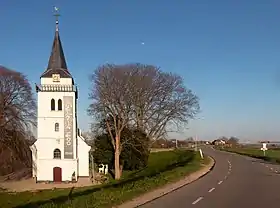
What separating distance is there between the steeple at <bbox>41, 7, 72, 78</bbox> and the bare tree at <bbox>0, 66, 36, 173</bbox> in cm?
904

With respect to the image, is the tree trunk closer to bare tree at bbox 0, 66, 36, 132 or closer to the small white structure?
the small white structure

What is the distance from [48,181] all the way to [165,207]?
1911 inches

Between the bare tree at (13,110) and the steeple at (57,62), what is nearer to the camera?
the bare tree at (13,110)

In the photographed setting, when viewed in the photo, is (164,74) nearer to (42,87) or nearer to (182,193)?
(42,87)

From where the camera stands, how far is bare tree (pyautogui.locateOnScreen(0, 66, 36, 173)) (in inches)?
2010

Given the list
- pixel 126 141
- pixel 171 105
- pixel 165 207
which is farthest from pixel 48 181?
pixel 165 207

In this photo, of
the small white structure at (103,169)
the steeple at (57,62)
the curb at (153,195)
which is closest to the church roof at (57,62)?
the steeple at (57,62)

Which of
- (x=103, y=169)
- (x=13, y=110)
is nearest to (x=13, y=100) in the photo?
(x=13, y=110)

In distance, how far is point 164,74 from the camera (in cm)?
6091

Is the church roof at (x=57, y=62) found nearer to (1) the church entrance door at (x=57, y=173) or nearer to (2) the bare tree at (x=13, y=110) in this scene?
(2) the bare tree at (x=13, y=110)

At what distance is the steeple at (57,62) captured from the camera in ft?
209

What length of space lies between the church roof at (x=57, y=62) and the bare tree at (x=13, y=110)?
29.6ft

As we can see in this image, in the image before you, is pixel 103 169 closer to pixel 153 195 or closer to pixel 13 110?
pixel 13 110

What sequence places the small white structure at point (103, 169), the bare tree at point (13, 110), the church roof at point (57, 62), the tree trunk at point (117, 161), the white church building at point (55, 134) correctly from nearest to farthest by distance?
1. the bare tree at point (13, 110)
2. the tree trunk at point (117, 161)
3. the white church building at point (55, 134)
4. the church roof at point (57, 62)
5. the small white structure at point (103, 169)
